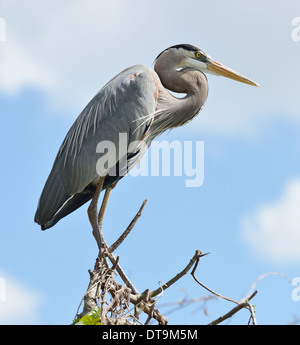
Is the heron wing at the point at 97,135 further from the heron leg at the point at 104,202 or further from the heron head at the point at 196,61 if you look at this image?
the heron head at the point at 196,61

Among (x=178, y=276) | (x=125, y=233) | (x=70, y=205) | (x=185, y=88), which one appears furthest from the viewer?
(x=185, y=88)

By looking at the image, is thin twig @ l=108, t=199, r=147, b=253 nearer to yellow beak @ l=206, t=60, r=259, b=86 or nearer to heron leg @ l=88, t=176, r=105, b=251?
heron leg @ l=88, t=176, r=105, b=251

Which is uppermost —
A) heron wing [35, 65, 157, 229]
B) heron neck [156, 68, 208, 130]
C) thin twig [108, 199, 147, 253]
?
heron neck [156, 68, 208, 130]

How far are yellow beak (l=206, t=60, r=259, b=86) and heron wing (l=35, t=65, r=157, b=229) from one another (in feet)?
2.21

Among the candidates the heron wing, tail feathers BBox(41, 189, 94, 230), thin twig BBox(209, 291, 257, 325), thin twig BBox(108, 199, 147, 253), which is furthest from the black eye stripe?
thin twig BBox(209, 291, 257, 325)

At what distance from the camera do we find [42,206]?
525 centimetres

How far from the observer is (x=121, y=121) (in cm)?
529

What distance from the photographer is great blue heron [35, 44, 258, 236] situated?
5.25m

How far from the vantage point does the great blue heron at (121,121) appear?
5246 millimetres

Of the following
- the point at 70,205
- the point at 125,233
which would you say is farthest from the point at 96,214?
the point at 125,233

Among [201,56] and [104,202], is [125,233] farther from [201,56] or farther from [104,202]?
[201,56]

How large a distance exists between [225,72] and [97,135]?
1.42 m

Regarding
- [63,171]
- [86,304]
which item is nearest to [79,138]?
[63,171]
